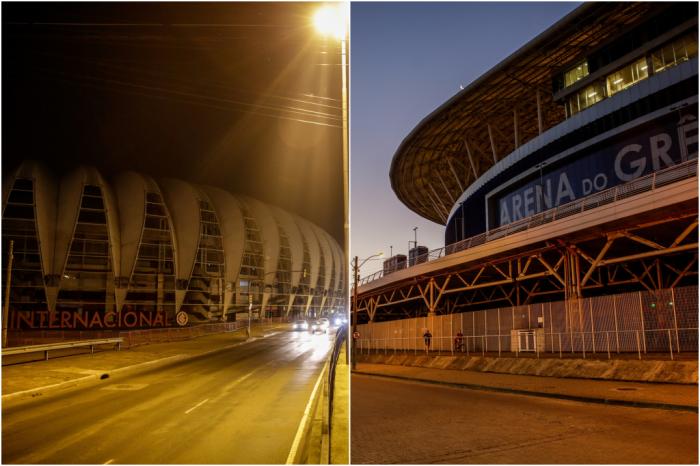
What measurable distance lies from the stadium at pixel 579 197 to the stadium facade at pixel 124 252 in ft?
69.8

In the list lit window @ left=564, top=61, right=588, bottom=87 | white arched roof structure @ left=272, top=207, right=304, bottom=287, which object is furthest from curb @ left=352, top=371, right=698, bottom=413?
white arched roof structure @ left=272, top=207, right=304, bottom=287

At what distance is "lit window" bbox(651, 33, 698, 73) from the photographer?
36844 millimetres

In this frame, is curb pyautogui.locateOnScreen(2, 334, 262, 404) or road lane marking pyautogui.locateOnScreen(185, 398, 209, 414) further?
curb pyautogui.locateOnScreen(2, 334, 262, 404)

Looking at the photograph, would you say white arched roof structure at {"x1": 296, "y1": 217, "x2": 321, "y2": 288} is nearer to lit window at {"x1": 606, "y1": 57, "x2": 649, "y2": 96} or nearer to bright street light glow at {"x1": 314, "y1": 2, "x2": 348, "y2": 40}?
lit window at {"x1": 606, "y1": 57, "x2": 649, "y2": 96}

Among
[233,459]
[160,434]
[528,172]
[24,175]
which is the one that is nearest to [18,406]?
[160,434]

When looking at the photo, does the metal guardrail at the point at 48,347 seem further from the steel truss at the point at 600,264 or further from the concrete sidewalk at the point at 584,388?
the steel truss at the point at 600,264

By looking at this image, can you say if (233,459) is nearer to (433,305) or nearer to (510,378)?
(510,378)

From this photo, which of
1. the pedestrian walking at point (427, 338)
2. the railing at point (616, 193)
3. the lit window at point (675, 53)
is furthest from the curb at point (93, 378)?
the lit window at point (675, 53)

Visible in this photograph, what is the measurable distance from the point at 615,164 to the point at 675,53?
8575mm

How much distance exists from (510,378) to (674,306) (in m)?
6.69

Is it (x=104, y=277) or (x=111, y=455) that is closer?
(x=111, y=455)

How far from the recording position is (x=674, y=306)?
780 inches

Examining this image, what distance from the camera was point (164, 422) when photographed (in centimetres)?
1092

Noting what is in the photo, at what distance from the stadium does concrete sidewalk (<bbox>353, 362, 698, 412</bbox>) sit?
12.0 feet
